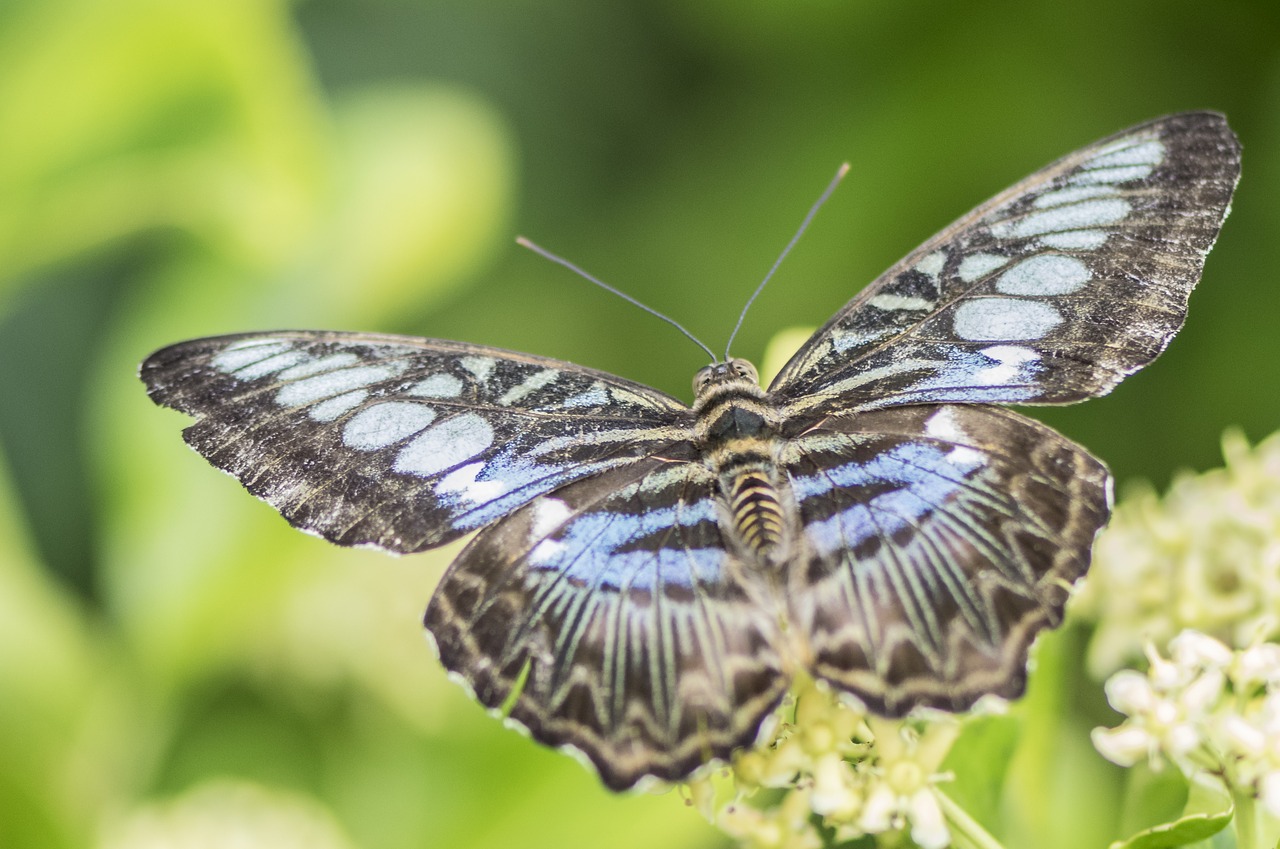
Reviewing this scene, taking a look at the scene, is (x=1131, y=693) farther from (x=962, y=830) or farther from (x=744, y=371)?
(x=744, y=371)

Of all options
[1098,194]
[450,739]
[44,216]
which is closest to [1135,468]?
[1098,194]

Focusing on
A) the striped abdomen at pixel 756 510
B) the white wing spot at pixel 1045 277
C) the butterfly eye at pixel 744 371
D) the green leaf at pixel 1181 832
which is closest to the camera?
the green leaf at pixel 1181 832

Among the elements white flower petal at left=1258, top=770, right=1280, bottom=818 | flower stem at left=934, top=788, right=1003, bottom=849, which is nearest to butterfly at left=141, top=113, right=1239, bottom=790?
flower stem at left=934, top=788, right=1003, bottom=849

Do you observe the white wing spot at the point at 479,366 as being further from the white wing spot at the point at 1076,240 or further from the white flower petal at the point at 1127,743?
the white flower petal at the point at 1127,743

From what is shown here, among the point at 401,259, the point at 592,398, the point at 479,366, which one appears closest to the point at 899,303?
the point at 592,398

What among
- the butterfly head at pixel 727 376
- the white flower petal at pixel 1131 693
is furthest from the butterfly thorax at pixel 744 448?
the white flower petal at pixel 1131 693
